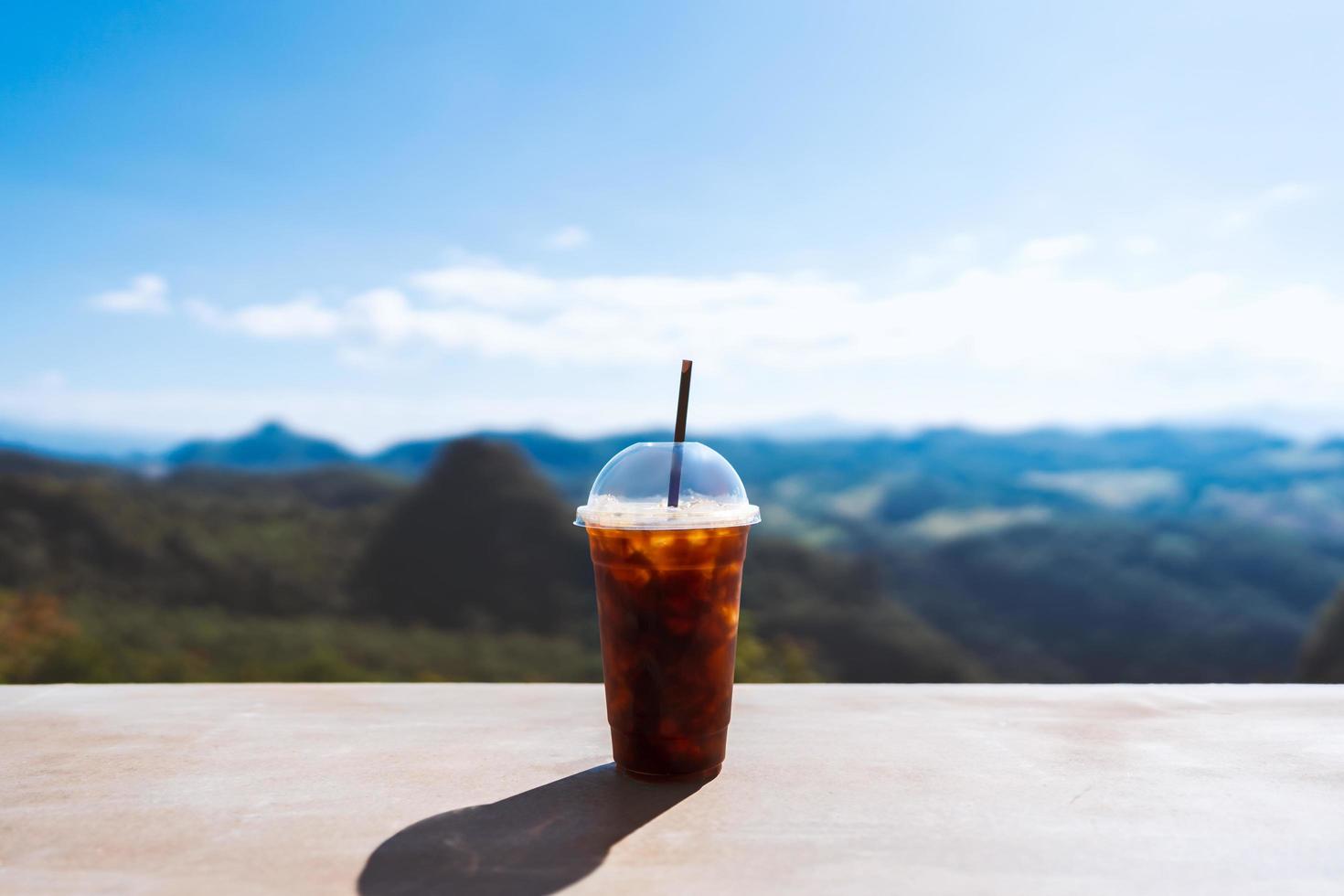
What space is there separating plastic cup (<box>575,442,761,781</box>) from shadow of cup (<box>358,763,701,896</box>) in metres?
0.08

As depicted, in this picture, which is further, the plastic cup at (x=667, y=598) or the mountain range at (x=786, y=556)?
the mountain range at (x=786, y=556)

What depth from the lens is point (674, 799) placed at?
1.36 meters

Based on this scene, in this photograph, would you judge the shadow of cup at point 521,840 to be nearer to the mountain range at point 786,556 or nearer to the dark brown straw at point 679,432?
the dark brown straw at point 679,432

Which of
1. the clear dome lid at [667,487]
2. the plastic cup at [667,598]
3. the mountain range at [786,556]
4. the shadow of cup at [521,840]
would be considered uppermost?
the clear dome lid at [667,487]

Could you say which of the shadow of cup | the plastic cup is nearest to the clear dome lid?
the plastic cup

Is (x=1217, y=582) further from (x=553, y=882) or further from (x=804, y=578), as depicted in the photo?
(x=553, y=882)

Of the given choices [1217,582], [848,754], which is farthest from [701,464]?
[1217,582]

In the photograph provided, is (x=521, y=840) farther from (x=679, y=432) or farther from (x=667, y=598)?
(x=679, y=432)

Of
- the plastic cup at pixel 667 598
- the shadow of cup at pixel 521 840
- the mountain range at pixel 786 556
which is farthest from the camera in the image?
the mountain range at pixel 786 556

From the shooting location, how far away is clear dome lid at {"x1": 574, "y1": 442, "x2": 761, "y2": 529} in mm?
1399

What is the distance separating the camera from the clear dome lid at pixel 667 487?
4.59ft

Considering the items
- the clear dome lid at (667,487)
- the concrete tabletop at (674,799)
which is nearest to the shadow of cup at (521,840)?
the concrete tabletop at (674,799)

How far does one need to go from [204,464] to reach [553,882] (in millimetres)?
37591

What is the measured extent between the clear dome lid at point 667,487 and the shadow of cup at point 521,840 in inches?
15.6
